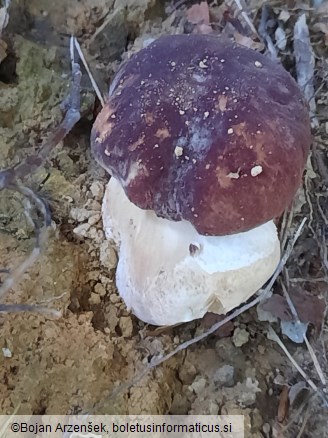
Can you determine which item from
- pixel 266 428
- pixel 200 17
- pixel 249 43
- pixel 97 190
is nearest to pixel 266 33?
pixel 249 43

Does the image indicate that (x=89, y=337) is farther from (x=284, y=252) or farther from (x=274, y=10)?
(x=274, y=10)

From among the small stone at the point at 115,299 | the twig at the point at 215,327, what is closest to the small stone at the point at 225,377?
the twig at the point at 215,327

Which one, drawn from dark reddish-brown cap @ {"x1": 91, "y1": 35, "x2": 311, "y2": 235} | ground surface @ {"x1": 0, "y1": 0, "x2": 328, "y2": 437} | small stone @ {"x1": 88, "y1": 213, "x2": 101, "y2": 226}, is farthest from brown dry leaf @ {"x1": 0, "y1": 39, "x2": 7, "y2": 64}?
dark reddish-brown cap @ {"x1": 91, "y1": 35, "x2": 311, "y2": 235}

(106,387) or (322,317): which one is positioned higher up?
(106,387)

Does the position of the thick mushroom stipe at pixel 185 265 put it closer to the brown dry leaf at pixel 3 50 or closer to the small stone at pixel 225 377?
the small stone at pixel 225 377

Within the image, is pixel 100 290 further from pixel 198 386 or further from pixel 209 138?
pixel 209 138

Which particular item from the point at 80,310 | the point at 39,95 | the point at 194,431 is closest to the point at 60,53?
the point at 39,95

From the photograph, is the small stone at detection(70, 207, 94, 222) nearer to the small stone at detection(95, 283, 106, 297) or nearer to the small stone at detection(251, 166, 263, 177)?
the small stone at detection(95, 283, 106, 297)
